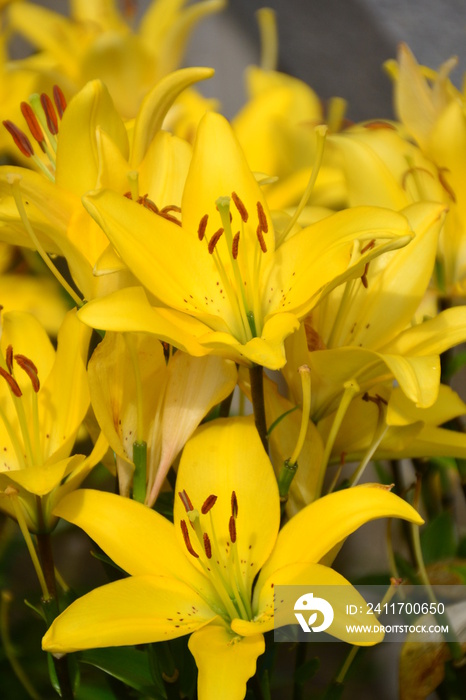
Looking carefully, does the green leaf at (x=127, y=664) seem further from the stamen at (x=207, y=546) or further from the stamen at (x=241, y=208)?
the stamen at (x=241, y=208)

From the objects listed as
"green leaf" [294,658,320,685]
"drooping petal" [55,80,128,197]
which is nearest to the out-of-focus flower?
"drooping petal" [55,80,128,197]

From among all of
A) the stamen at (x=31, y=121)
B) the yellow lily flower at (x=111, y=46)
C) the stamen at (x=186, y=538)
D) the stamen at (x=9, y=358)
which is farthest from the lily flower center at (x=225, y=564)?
the yellow lily flower at (x=111, y=46)

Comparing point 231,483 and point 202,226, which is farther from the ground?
point 202,226

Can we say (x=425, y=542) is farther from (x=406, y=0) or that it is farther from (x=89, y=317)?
(x=406, y=0)

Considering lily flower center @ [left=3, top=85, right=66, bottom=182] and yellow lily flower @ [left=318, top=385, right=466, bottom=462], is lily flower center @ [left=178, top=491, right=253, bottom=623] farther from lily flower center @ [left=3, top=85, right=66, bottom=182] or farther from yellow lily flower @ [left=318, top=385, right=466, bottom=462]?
lily flower center @ [left=3, top=85, right=66, bottom=182]

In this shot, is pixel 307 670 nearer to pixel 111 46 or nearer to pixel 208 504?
pixel 208 504

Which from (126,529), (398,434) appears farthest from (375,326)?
(126,529)
